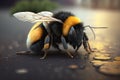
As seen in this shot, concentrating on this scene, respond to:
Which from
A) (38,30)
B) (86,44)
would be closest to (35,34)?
(38,30)

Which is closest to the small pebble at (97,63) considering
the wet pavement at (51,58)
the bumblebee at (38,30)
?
the wet pavement at (51,58)

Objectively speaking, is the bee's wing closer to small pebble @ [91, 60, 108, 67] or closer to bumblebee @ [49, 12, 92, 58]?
bumblebee @ [49, 12, 92, 58]

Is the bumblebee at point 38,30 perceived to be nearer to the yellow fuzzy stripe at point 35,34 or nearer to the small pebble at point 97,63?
the yellow fuzzy stripe at point 35,34

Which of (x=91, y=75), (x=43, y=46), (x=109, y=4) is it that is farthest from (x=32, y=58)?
(x=109, y=4)

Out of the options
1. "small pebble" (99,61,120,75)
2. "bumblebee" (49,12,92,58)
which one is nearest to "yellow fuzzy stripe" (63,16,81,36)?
"bumblebee" (49,12,92,58)

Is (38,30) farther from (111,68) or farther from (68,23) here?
(111,68)

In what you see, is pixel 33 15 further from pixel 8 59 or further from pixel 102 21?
pixel 102 21
